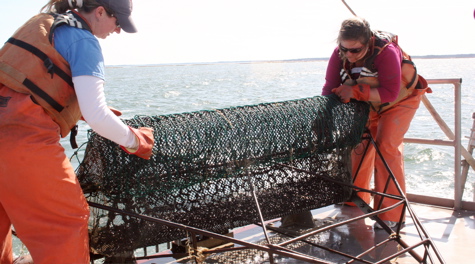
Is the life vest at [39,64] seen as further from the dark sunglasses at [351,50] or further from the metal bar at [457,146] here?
the metal bar at [457,146]

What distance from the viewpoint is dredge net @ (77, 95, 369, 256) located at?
2.60 meters

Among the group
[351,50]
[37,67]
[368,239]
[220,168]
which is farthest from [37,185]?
[368,239]

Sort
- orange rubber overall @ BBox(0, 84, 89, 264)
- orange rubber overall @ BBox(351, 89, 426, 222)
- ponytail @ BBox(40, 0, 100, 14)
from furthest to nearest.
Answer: orange rubber overall @ BBox(351, 89, 426, 222)
ponytail @ BBox(40, 0, 100, 14)
orange rubber overall @ BBox(0, 84, 89, 264)

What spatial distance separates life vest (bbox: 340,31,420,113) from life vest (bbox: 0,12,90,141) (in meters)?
2.26

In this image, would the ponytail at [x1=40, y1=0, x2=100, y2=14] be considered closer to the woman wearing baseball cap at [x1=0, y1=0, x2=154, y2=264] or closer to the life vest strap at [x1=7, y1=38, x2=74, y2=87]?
the woman wearing baseball cap at [x1=0, y1=0, x2=154, y2=264]

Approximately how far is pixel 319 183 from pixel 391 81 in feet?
3.10

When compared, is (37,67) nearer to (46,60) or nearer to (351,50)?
(46,60)

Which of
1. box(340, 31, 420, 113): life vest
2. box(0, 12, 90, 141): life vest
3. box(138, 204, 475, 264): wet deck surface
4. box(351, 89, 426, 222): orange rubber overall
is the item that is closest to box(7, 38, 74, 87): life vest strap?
box(0, 12, 90, 141): life vest

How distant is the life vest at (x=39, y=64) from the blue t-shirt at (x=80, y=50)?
3cm

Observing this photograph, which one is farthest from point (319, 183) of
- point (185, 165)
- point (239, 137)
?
point (185, 165)

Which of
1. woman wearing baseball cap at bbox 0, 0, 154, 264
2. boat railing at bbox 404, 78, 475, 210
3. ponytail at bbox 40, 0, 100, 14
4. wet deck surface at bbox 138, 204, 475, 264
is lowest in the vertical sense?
wet deck surface at bbox 138, 204, 475, 264

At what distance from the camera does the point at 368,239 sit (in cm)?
391

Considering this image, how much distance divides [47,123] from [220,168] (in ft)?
3.57

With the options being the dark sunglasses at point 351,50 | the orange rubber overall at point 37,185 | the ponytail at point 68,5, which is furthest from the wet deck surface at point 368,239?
the ponytail at point 68,5
